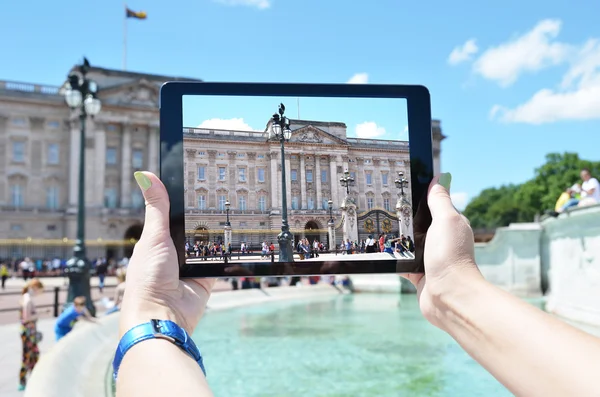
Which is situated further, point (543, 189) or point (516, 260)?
point (543, 189)

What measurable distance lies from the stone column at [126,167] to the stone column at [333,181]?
57.3 m

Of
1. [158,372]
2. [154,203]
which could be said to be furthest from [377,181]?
[158,372]

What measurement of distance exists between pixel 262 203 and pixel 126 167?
58.5 meters

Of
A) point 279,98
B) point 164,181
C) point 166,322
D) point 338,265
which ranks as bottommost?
point 166,322

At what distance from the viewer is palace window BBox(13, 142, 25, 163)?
178 feet

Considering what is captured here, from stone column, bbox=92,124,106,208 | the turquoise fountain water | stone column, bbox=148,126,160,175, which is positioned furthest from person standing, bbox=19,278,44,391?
stone column, bbox=148,126,160,175

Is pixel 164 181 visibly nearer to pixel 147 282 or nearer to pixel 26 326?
pixel 147 282

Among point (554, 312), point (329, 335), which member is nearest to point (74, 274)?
point (329, 335)

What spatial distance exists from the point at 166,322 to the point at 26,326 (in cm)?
629

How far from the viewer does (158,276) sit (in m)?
1.82

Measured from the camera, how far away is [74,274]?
475 inches

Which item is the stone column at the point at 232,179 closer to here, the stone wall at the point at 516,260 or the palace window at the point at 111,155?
Answer: the stone wall at the point at 516,260

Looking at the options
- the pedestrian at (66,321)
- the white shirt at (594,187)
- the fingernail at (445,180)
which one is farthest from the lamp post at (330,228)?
the white shirt at (594,187)

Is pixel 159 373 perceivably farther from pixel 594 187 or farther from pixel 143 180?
pixel 594 187
